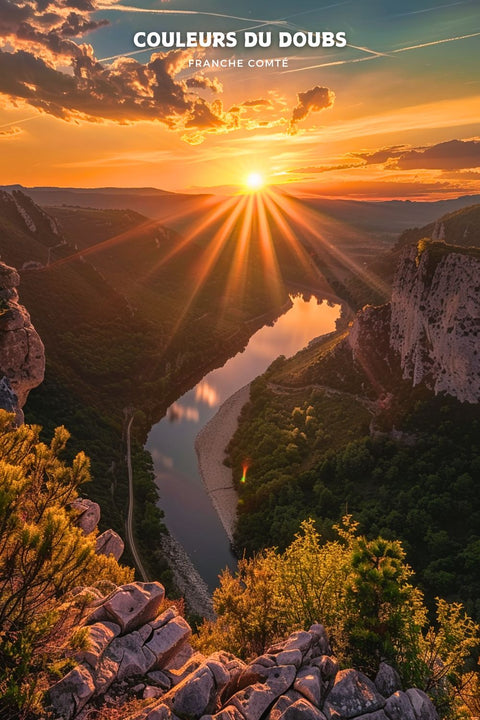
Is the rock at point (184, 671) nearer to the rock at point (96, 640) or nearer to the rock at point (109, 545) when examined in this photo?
the rock at point (96, 640)

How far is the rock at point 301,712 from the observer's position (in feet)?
50.3

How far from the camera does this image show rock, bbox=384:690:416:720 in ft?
52.9

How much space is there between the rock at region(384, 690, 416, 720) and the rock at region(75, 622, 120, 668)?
11745mm

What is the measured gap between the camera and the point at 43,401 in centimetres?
6400

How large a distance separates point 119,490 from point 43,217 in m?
94.1

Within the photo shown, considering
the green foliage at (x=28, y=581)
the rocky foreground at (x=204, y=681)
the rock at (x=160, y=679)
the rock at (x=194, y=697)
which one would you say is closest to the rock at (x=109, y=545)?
the rocky foreground at (x=204, y=681)

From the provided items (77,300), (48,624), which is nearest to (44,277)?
(77,300)

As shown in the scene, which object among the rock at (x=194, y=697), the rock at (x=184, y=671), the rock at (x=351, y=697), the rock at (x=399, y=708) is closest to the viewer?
the rock at (x=194, y=697)

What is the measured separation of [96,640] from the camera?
710 inches

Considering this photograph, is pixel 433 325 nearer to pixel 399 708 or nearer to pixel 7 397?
pixel 399 708

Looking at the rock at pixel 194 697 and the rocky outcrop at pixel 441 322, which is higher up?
the rocky outcrop at pixel 441 322

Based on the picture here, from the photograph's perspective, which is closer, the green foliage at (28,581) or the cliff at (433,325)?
the green foliage at (28,581)

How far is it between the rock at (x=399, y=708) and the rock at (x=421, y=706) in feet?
0.75

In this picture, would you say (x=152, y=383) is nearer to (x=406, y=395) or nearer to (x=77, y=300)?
(x=77, y=300)
